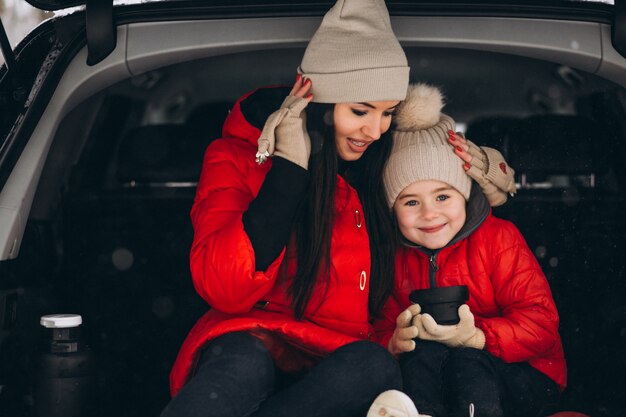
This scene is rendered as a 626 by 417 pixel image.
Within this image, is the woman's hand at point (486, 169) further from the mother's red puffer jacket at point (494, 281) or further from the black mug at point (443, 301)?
the black mug at point (443, 301)

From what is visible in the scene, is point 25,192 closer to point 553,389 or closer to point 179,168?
point 179,168

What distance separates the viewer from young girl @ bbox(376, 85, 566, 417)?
8.34 feet

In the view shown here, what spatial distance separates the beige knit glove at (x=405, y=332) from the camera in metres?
2.53

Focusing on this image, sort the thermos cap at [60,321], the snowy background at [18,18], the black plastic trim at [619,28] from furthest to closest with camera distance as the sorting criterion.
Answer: the snowy background at [18,18]
the black plastic trim at [619,28]
the thermos cap at [60,321]

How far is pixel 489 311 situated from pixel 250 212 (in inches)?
32.7

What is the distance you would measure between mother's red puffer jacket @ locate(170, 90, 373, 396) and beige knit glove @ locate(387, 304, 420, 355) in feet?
0.31

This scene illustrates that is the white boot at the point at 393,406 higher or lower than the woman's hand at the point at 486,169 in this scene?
lower

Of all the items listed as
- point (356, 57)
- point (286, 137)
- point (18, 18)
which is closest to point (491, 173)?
point (356, 57)

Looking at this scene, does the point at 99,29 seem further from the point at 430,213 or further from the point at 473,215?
the point at 473,215

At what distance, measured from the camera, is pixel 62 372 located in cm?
247

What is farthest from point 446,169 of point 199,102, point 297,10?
point 199,102

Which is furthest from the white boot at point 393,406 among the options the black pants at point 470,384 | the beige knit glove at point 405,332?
the beige knit glove at point 405,332

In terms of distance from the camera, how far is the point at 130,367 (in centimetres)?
307

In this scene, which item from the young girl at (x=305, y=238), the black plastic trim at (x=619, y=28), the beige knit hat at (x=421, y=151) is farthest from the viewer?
the beige knit hat at (x=421, y=151)
